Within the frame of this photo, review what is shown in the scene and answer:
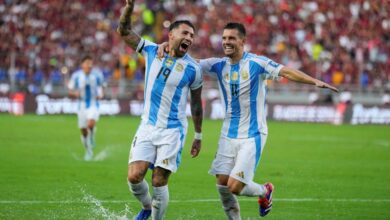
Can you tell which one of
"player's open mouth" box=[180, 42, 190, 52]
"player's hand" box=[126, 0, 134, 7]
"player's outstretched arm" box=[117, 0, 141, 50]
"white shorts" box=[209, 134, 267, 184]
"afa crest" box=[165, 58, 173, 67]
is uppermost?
"player's hand" box=[126, 0, 134, 7]

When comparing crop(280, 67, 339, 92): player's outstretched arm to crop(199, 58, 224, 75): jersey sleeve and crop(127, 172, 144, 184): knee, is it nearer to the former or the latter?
crop(199, 58, 224, 75): jersey sleeve

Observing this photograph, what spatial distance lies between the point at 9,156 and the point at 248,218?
365 inches

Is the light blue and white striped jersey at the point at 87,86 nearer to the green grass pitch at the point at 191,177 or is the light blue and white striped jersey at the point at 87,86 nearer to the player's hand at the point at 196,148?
the green grass pitch at the point at 191,177

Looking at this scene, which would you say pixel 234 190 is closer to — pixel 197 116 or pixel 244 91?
pixel 197 116

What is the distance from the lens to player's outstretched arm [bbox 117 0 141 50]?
9219 millimetres

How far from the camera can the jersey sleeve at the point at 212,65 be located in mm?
9852

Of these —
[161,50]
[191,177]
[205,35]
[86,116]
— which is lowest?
[191,177]

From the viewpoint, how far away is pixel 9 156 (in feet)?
61.2

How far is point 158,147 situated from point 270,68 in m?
1.64

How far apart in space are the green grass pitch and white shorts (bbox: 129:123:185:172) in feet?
3.92

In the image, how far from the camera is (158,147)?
31.0 ft

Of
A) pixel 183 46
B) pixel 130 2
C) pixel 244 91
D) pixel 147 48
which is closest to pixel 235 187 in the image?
pixel 244 91

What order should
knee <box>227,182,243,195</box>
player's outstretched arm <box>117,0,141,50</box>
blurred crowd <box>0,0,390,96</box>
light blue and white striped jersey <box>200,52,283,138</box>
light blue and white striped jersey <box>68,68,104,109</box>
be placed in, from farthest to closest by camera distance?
1. blurred crowd <box>0,0,390,96</box>
2. light blue and white striped jersey <box>68,68,104,109</box>
3. light blue and white striped jersey <box>200,52,283,138</box>
4. knee <box>227,182,243,195</box>
5. player's outstretched arm <box>117,0,141,50</box>

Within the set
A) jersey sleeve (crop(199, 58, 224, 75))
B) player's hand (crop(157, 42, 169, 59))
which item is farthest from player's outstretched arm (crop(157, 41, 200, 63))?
jersey sleeve (crop(199, 58, 224, 75))
